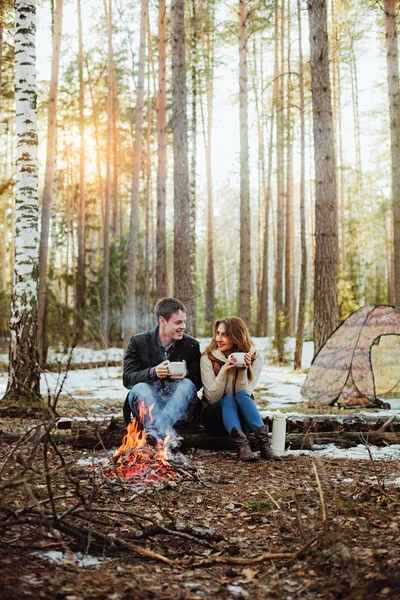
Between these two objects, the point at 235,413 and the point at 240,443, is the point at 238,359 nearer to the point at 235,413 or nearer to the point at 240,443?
the point at 235,413

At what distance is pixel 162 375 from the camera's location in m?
4.63

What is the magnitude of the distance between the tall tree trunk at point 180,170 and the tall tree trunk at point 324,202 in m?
2.37

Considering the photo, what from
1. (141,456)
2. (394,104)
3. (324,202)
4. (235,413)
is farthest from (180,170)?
(141,456)

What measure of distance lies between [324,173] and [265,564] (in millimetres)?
7290

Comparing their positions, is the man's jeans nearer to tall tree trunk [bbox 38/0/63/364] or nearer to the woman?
the woman

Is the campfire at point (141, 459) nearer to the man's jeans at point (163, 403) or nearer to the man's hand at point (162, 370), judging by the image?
the man's jeans at point (163, 403)

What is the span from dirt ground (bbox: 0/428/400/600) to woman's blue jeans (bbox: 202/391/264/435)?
719 millimetres

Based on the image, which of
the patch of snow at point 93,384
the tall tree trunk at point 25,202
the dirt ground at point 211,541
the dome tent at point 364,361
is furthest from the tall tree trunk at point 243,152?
the dirt ground at point 211,541

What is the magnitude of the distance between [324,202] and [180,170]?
2.66 metres

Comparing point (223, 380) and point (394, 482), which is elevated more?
point (223, 380)

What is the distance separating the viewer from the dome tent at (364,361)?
774 cm

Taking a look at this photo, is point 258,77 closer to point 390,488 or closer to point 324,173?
point 324,173

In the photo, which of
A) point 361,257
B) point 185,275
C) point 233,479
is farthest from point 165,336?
point 361,257

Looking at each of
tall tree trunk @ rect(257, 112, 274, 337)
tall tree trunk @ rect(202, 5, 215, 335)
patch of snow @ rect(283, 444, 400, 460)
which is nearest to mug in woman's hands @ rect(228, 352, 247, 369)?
patch of snow @ rect(283, 444, 400, 460)
